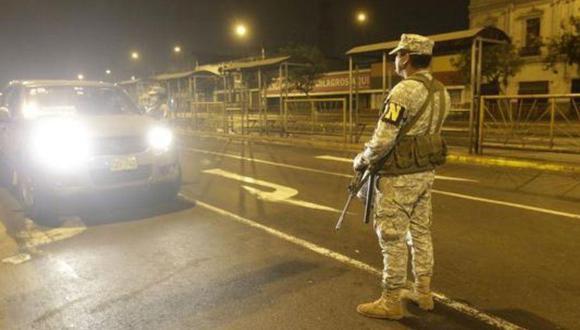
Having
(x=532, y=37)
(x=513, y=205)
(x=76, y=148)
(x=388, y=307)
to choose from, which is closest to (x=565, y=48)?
(x=532, y=37)

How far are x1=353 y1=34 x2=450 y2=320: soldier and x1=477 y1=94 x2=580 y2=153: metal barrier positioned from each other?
8.38 m

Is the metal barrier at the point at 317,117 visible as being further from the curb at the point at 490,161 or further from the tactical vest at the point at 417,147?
the tactical vest at the point at 417,147

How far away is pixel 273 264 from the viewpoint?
16.2 feet

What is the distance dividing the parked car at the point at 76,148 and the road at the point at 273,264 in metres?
0.40

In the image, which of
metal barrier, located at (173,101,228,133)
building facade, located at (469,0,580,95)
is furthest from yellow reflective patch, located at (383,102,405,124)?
building facade, located at (469,0,580,95)

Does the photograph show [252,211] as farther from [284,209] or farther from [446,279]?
[446,279]

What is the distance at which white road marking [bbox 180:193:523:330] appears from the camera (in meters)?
3.70

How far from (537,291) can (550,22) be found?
118ft

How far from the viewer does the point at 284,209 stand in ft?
23.9

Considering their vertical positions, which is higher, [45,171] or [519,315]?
[45,171]

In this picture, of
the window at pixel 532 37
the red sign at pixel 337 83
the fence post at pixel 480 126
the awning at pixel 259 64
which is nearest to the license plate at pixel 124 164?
the fence post at pixel 480 126

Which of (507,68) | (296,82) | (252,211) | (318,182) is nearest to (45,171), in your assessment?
(252,211)

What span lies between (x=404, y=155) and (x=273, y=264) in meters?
1.94

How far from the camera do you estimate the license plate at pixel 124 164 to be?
680 centimetres
